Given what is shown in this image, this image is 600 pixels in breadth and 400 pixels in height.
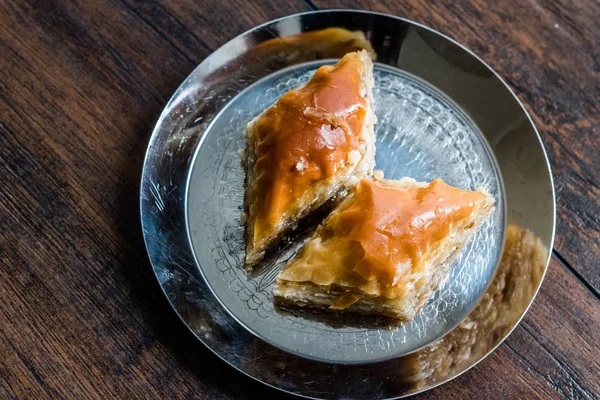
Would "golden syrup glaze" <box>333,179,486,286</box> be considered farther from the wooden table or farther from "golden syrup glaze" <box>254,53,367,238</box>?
the wooden table

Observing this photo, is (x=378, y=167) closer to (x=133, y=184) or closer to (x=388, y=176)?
(x=388, y=176)

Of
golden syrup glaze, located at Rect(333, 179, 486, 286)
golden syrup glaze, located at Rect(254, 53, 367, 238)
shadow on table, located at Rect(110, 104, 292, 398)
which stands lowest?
shadow on table, located at Rect(110, 104, 292, 398)

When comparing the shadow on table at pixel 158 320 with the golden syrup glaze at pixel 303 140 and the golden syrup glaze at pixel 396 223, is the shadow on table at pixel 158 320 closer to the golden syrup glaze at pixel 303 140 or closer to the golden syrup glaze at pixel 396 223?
the golden syrup glaze at pixel 303 140

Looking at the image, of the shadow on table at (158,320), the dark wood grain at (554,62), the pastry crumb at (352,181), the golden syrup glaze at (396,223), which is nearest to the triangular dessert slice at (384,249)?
the golden syrup glaze at (396,223)

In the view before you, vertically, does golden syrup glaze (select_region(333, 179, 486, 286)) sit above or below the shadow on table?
above

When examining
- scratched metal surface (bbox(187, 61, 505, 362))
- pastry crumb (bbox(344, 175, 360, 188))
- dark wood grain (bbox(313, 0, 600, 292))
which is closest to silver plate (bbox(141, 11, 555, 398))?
scratched metal surface (bbox(187, 61, 505, 362))

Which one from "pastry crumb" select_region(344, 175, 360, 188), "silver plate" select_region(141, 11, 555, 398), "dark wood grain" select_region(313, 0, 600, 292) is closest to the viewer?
"silver plate" select_region(141, 11, 555, 398)

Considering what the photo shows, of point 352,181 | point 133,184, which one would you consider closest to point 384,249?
point 352,181

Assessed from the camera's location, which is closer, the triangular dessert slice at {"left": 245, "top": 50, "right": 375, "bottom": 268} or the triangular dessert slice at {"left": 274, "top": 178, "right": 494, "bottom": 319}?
the triangular dessert slice at {"left": 274, "top": 178, "right": 494, "bottom": 319}
